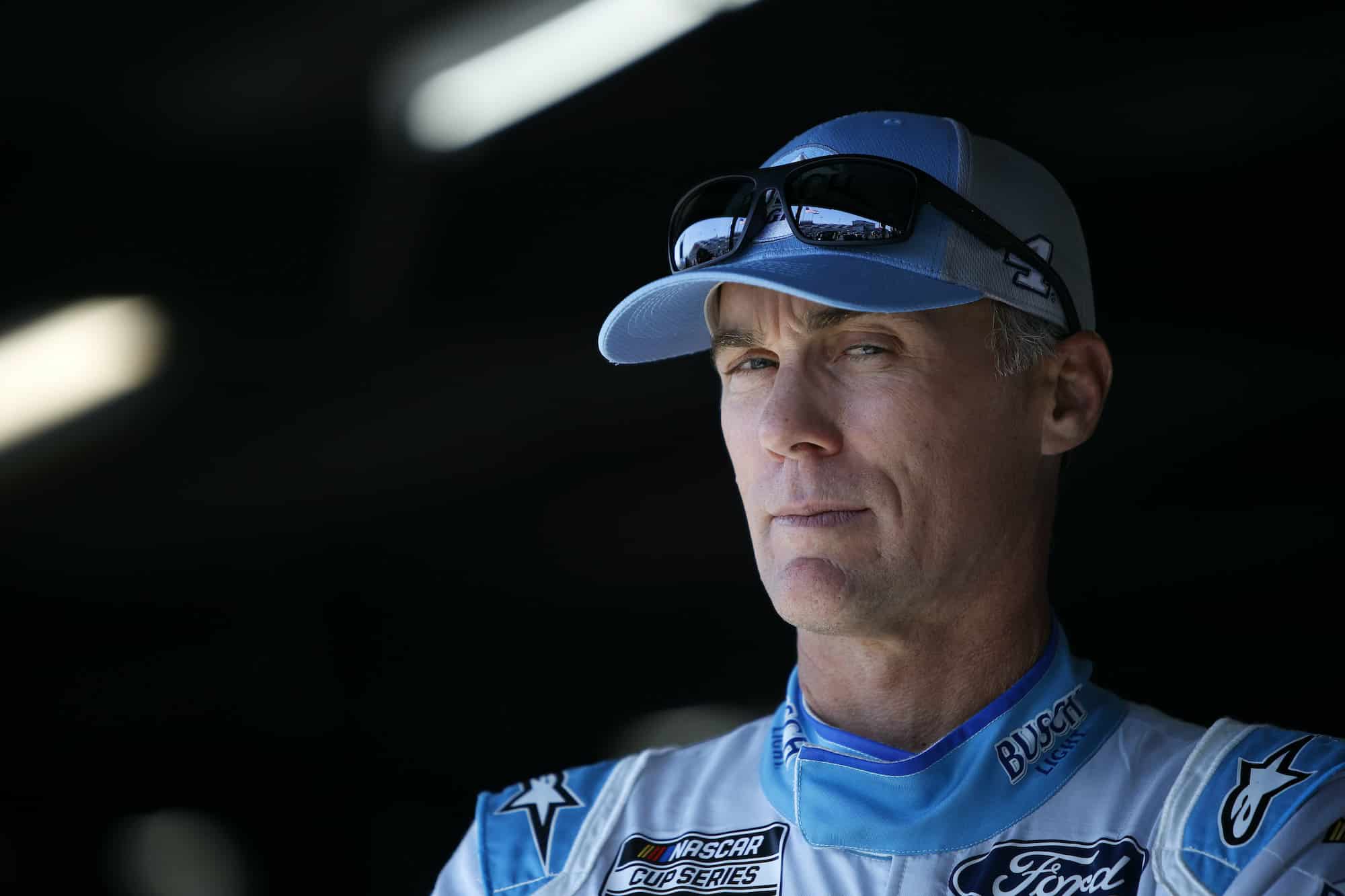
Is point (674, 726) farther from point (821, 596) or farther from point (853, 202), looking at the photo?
point (853, 202)

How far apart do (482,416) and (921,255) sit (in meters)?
1.26

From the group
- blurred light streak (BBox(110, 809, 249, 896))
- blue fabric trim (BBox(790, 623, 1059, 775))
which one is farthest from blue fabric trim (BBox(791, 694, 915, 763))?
blurred light streak (BBox(110, 809, 249, 896))

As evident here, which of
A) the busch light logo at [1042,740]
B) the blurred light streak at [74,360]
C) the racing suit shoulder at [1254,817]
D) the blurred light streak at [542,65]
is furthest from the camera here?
the blurred light streak at [542,65]

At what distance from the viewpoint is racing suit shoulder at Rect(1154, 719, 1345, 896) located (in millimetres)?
1298

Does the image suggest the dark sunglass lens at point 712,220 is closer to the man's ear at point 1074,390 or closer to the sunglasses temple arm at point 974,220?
the sunglasses temple arm at point 974,220

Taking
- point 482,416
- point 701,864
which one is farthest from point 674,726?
point 701,864

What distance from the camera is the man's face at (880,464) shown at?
1.52 meters

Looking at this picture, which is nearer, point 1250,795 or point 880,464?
point 1250,795

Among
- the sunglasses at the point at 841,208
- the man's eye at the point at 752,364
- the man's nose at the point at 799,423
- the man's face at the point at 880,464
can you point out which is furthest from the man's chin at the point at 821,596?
the sunglasses at the point at 841,208

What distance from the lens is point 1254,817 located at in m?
1.35

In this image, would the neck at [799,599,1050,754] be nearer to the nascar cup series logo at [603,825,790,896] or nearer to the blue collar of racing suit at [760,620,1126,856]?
the blue collar of racing suit at [760,620,1126,856]

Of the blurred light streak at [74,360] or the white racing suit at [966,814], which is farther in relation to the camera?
the blurred light streak at [74,360]

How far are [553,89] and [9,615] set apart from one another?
4.26 feet

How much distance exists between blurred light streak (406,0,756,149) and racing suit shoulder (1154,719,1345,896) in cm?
157
